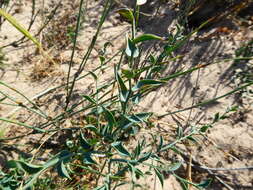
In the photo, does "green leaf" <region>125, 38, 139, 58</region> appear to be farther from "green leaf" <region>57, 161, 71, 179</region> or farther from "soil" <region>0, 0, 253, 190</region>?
"soil" <region>0, 0, 253, 190</region>

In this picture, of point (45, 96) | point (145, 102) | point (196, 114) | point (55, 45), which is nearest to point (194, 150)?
point (196, 114)

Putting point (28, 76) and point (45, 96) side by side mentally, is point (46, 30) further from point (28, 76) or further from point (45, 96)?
point (45, 96)

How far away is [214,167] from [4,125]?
1256 millimetres

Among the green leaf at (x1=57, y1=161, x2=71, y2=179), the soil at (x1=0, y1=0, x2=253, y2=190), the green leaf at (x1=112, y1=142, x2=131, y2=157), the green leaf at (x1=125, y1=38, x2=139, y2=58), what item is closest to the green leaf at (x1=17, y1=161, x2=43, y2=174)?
the green leaf at (x1=57, y1=161, x2=71, y2=179)

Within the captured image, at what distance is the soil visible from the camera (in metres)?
1.49

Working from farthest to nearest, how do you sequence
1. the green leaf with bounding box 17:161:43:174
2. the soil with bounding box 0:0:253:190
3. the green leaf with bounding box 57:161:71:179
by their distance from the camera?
the soil with bounding box 0:0:253:190 < the green leaf with bounding box 57:161:71:179 < the green leaf with bounding box 17:161:43:174

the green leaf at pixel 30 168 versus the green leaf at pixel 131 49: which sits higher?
the green leaf at pixel 131 49

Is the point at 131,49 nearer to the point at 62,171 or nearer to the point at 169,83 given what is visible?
the point at 62,171

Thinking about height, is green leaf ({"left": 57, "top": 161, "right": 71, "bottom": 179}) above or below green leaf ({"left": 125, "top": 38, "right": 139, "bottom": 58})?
below

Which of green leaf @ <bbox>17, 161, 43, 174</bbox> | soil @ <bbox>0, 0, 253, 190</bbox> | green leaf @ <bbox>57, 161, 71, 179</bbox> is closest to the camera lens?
green leaf @ <bbox>17, 161, 43, 174</bbox>

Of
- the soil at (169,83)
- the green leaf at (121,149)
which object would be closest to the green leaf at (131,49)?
the green leaf at (121,149)

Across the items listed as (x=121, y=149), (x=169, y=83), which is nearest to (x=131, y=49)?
(x=121, y=149)

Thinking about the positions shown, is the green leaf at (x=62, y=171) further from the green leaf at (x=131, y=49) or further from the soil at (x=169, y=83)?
the soil at (x=169, y=83)

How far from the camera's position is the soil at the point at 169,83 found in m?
1.49
